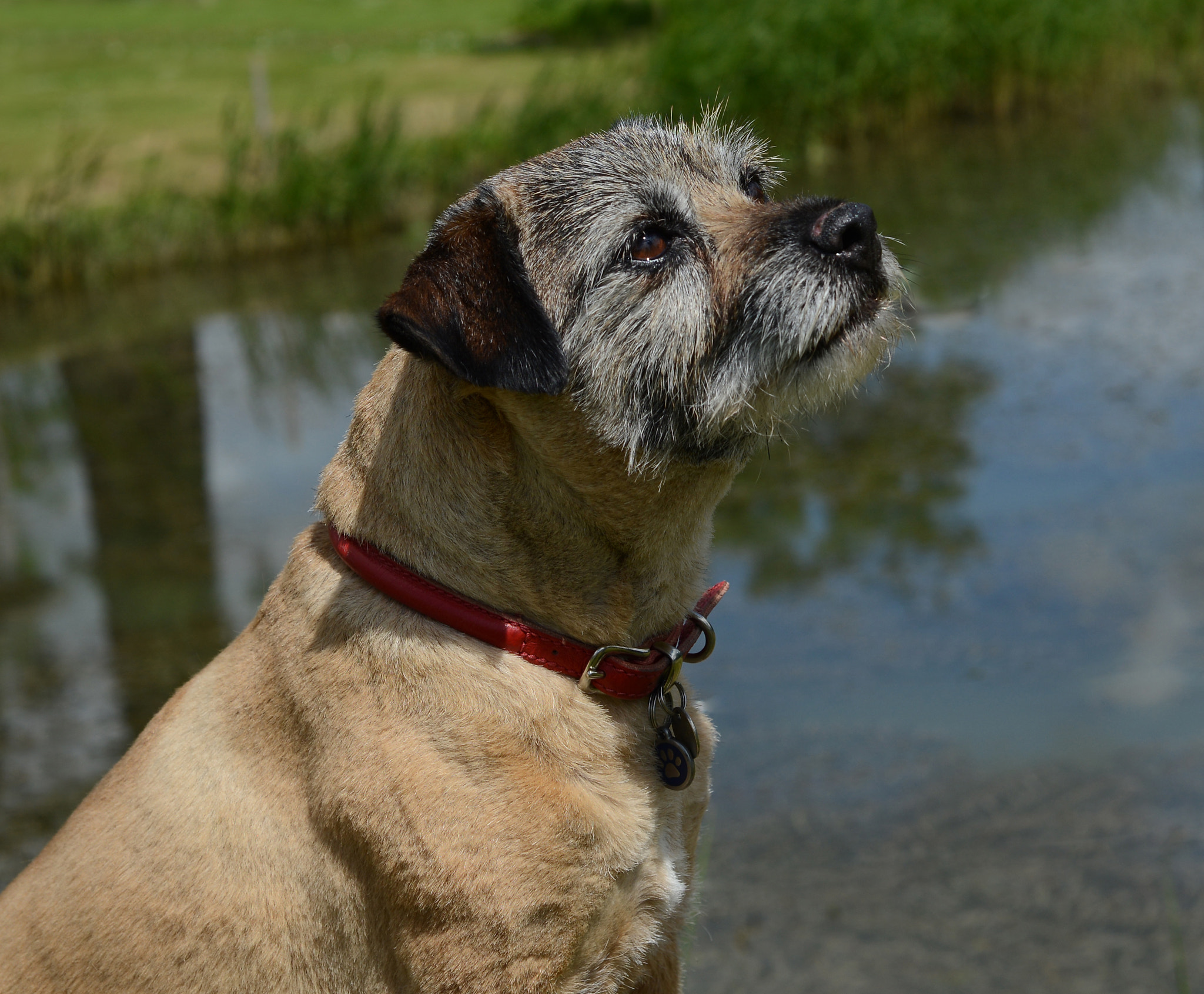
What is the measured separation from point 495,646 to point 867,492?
448 centimetres

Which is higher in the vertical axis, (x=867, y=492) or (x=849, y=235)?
(x=849, y=235)

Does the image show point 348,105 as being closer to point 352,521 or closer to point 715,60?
point 715,60

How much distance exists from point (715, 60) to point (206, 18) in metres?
30.0

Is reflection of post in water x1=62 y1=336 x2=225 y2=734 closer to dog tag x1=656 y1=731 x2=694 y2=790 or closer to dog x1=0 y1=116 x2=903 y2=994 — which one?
dog x1=0 y1=116 x2=903 y2=994

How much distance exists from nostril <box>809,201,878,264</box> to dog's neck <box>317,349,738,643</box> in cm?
61

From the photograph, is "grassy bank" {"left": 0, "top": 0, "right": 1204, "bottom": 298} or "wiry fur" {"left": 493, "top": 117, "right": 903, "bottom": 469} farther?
"grassy bank" {"left": 0, "top": 0, "right": 1204, "bottom": 298}

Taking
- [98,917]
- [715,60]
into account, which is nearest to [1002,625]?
[98,917]

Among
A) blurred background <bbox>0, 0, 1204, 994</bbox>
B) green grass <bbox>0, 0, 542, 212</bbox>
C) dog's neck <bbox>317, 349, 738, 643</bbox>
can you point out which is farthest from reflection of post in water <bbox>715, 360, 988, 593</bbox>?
green grass <bbox>0, 0, 542, 212</bbox>

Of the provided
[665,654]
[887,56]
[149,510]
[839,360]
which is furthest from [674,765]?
[887,56]

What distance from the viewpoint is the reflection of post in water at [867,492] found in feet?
19.9

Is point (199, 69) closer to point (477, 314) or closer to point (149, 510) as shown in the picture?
point (149, 510)

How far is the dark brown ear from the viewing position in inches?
95.4

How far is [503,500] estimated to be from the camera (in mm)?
2664

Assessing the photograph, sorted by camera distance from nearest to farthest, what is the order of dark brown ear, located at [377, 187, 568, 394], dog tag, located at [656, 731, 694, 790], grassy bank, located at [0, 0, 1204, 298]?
dark brown ear, located at [377, 187, 568, 394] → dog tag, located at [656, 731, 694, 790] → grassy bank, located at [0, 0, 1204, 298]
